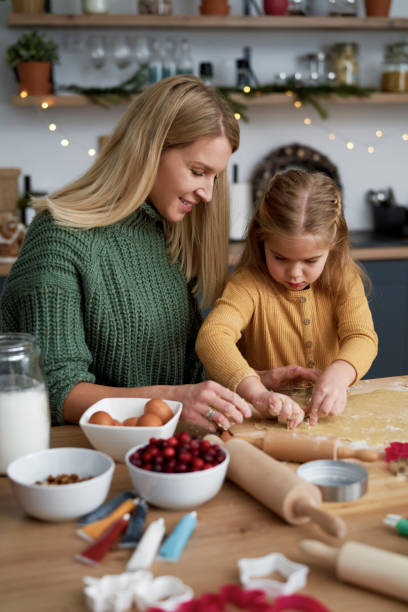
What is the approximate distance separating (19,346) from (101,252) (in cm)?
56

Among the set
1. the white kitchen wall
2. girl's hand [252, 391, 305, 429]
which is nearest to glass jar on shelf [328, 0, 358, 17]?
the white kitchen wall

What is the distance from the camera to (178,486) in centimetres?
92

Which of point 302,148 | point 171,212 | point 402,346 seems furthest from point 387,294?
point 171,212

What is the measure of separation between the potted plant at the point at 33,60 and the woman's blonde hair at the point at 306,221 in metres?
1.84

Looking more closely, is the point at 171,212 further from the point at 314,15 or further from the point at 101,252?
the point at 314,15

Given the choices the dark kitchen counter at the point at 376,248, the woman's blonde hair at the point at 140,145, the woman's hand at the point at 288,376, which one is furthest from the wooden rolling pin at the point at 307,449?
the dark kitchen counter at the point at 376,248

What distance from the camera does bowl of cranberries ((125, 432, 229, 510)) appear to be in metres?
0.92

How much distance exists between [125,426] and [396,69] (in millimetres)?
3051

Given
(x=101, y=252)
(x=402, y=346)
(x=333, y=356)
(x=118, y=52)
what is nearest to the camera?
(x=101, y=252)

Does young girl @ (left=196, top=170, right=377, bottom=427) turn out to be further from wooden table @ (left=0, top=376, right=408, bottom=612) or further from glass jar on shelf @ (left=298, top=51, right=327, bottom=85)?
glass jar on shelf @ (left=298, top=51, right=327, bottom=85)

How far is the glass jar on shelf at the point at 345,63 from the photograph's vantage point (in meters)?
3.46

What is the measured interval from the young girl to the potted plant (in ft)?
6.04

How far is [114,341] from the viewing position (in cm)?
158

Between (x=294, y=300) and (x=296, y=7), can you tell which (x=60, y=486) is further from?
(x=296, y=7)
